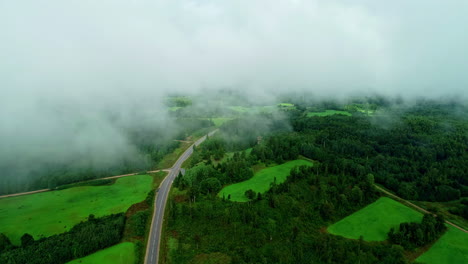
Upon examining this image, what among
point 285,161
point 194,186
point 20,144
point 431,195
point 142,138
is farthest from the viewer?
point 142,138

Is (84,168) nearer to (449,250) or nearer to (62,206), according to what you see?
(62,206)

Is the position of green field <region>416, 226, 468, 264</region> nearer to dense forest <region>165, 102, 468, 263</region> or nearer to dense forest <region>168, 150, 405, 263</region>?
dense forest <region>165, 102, 468, 263</region>

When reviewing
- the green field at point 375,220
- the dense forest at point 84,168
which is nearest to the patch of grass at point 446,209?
the green field at point 375,220

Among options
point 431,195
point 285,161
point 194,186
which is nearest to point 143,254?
point 194,186

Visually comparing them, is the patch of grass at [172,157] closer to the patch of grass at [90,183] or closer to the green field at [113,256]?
the patch of grass at [90,183]

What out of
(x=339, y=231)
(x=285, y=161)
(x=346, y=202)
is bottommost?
(x=339, y=231)

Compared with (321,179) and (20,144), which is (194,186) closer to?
(321,179)
